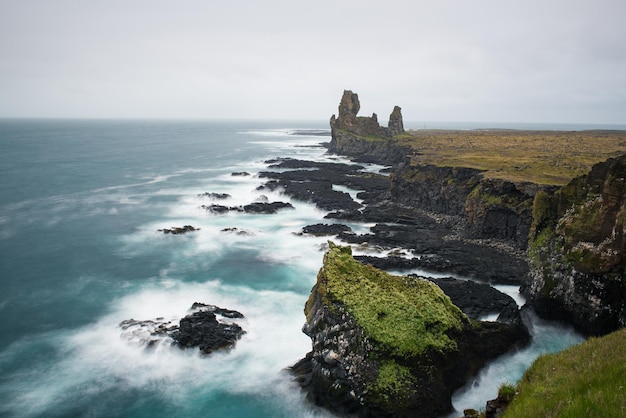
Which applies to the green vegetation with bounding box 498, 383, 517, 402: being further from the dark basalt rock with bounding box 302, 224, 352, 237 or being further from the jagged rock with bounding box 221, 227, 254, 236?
the jagged rock with bounding box 221, 227, 254, 236

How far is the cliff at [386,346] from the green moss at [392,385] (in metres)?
0.04

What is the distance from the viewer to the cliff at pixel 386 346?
1795cm

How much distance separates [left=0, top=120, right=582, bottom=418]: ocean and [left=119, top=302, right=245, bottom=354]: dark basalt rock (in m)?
0.57

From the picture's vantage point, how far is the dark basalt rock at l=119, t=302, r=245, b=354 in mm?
25125

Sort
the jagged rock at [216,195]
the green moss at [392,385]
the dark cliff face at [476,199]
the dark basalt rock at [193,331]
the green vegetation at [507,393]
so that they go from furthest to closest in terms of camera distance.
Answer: the jagged rock at [216,195] < the dark cliff face at [476,199] < the dark basalt rock at [193,331] < the green moss at [392,385] < the green vegetation at [507,393]

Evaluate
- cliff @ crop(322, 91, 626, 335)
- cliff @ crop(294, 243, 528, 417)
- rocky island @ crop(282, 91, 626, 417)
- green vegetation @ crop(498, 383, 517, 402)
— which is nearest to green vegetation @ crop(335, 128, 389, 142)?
cliff @ crop(322, 91, 626, 335)

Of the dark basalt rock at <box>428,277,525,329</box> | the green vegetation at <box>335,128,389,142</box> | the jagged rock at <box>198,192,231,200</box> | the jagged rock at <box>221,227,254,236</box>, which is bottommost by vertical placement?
the jagged rock at <box>221,227,254,236</box>

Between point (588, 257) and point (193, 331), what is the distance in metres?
23.5

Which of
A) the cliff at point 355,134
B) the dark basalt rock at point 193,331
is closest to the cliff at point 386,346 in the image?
the dark basalt rock at point 193,331

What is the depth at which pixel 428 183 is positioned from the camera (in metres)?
60.1

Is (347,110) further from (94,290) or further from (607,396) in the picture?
(607,396)

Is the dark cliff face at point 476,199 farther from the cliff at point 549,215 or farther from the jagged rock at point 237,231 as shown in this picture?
the jagged rock at point 237,231

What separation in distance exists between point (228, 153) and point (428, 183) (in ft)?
306

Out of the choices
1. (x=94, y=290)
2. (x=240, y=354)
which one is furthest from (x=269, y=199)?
(x=240, y=354)
